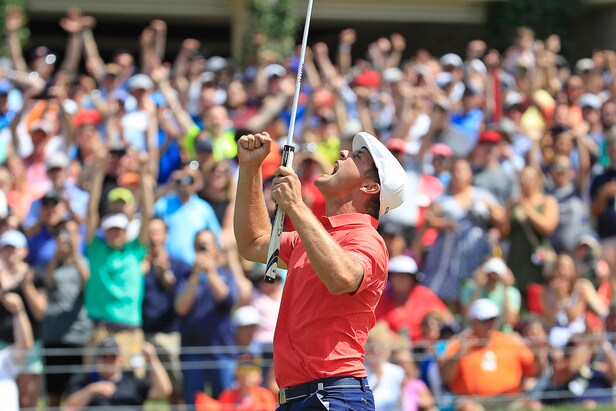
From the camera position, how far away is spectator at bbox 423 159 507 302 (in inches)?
425

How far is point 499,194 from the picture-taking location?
1178cm

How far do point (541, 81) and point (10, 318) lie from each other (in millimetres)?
8180

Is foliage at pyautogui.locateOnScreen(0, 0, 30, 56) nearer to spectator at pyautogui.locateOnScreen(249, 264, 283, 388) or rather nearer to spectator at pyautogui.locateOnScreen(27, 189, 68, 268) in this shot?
spectator at pyautogui.locateOnScreen(27, 189, 68, 268)

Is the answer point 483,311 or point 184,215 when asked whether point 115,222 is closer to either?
point 184,215

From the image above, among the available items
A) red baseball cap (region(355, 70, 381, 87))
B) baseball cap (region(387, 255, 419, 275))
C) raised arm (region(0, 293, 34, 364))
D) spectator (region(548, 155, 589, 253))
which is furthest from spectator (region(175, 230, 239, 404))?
red baseball cap (region(355, 70, 381, 87))

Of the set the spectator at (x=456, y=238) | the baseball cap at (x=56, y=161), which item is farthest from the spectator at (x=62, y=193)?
the spectator at (x=456, y=238)

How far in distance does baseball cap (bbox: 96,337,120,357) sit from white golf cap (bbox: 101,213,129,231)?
0.91m

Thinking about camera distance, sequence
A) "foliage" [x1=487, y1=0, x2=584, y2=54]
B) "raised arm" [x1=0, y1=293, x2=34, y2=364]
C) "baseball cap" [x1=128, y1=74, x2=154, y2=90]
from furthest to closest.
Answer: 1. "foliage" [x1=487, y1=0, x2=584, y2=54]
2. "baseball cap" [x1=128, y1=74, x2=154, y2=90]
3. "raised arm" [x1=0, y1=293, x2=34, y2=364]

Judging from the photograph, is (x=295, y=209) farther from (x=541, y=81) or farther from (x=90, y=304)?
(x=541, y=81)

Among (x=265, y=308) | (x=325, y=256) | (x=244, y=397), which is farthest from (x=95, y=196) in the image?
(x=325, y=256)

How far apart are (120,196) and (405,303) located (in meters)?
2.56

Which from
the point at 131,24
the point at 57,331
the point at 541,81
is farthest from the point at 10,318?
the point at 131,24

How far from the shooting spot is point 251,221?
565 cm

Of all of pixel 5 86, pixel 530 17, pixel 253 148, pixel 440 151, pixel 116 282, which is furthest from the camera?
pixel 530 17
